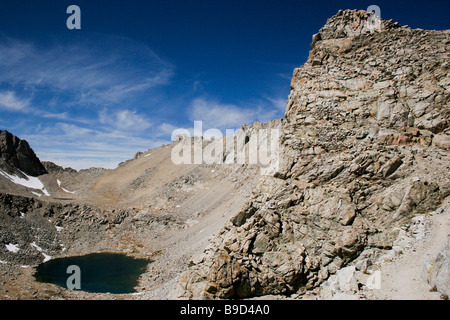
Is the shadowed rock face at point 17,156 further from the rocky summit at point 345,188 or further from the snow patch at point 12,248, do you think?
the rocky summit at point 345,188

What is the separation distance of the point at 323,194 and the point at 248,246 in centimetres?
970

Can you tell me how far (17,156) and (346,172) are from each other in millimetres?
121963

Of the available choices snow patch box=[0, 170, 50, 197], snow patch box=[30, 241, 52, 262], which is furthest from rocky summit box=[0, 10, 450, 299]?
snow patch box=[0, 170, 50, 197]

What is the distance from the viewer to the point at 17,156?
10025cm

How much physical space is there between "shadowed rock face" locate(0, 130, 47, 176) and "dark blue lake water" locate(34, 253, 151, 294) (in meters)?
61.8

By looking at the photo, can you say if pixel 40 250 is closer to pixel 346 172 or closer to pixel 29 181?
pixel 29 181

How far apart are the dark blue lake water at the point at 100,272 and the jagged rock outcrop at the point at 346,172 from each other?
72.9ft

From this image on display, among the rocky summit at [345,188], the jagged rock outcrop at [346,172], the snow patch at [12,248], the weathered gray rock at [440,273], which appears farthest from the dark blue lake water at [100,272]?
the weathered gray rock at [440,273]

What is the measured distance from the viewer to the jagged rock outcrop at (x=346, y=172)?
23.4m

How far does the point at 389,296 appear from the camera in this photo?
18109mm

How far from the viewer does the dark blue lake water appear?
41.7m

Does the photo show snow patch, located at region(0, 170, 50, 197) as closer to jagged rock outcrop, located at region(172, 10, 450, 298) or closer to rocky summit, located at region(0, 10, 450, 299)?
rocky summit, located at region(0, 10, 450, 299)

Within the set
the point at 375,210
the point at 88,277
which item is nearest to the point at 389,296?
the point at 375,210

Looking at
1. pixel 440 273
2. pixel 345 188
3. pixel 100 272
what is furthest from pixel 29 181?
pixel 440 273
